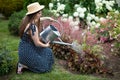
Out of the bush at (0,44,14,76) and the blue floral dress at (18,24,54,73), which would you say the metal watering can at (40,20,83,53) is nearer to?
the blue floral dress at (18,24,54,73)

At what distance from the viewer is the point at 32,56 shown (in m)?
6.46

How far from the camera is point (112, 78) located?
6.48 meters

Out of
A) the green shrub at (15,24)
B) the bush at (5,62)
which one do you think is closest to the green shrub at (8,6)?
the green shrub at (15,24)

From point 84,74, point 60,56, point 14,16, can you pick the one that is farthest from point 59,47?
point 14,16

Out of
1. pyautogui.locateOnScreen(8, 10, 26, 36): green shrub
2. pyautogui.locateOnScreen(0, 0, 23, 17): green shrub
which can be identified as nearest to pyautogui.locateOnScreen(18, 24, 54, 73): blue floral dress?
pyautogui.locateOnScreen(8, 10, 26, 36): green shrub

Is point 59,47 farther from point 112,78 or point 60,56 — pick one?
point 112,78

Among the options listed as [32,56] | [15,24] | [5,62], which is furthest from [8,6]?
[32,56]

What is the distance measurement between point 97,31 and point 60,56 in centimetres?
140

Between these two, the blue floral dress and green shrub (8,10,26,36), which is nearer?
the blue floral dress

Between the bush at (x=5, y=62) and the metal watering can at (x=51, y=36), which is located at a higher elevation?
the metal watering can at (x=51, y=36)

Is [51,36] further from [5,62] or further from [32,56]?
[5,62]

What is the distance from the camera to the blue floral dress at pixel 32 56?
6445 millimetres

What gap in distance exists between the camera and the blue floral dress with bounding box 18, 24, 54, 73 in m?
6.45

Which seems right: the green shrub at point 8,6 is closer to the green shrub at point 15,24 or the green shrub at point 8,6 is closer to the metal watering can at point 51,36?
the green shrub at point 15,24
